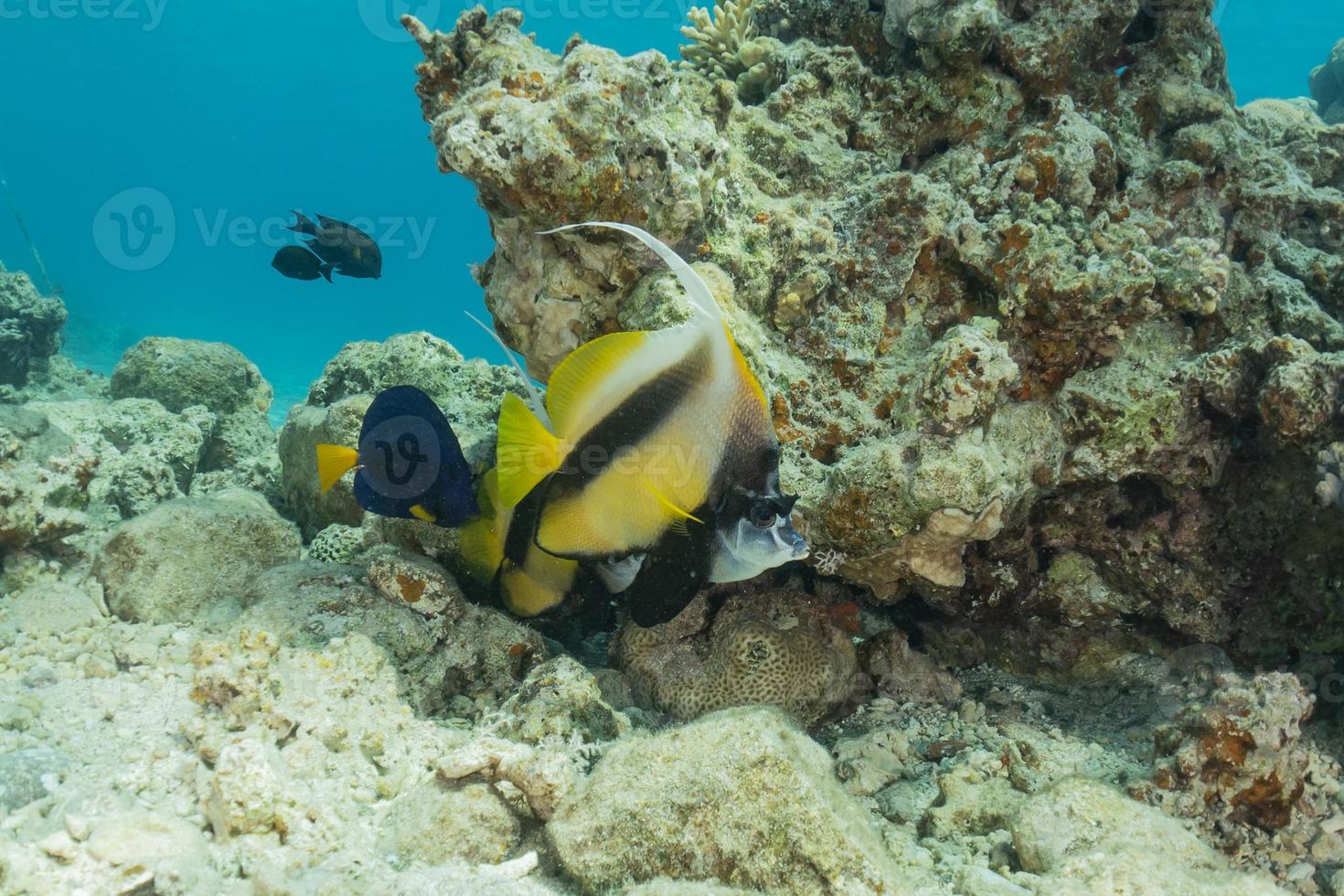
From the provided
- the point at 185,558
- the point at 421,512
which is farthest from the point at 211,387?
the point at 421,512

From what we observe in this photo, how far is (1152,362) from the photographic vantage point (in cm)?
276

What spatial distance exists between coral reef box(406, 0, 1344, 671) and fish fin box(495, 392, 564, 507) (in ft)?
3.07

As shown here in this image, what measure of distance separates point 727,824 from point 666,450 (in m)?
0.93

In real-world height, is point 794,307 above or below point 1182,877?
above

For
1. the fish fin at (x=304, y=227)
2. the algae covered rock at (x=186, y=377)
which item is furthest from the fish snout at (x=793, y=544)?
the algae covered rock at (x=186, y=377)

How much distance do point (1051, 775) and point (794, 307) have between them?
190cm

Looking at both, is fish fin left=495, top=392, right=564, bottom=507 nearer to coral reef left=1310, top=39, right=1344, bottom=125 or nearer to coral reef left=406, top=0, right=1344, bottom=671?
coral reef left=406, top=0, right=1344, bottom=671

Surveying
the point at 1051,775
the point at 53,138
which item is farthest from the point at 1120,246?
the point at 53,138

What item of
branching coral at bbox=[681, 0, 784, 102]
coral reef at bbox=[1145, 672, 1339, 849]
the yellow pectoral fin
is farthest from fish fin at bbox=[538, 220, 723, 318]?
branching coral at bbox=[681, 0, 784, 102]

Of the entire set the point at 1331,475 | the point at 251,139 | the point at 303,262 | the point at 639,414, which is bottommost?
the point at 1331,475

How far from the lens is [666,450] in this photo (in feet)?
5.80

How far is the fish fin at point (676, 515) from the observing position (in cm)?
172

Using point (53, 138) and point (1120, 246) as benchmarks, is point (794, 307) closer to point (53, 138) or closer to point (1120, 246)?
point (1120, 246)

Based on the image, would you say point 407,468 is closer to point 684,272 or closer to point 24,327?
point 684,272
